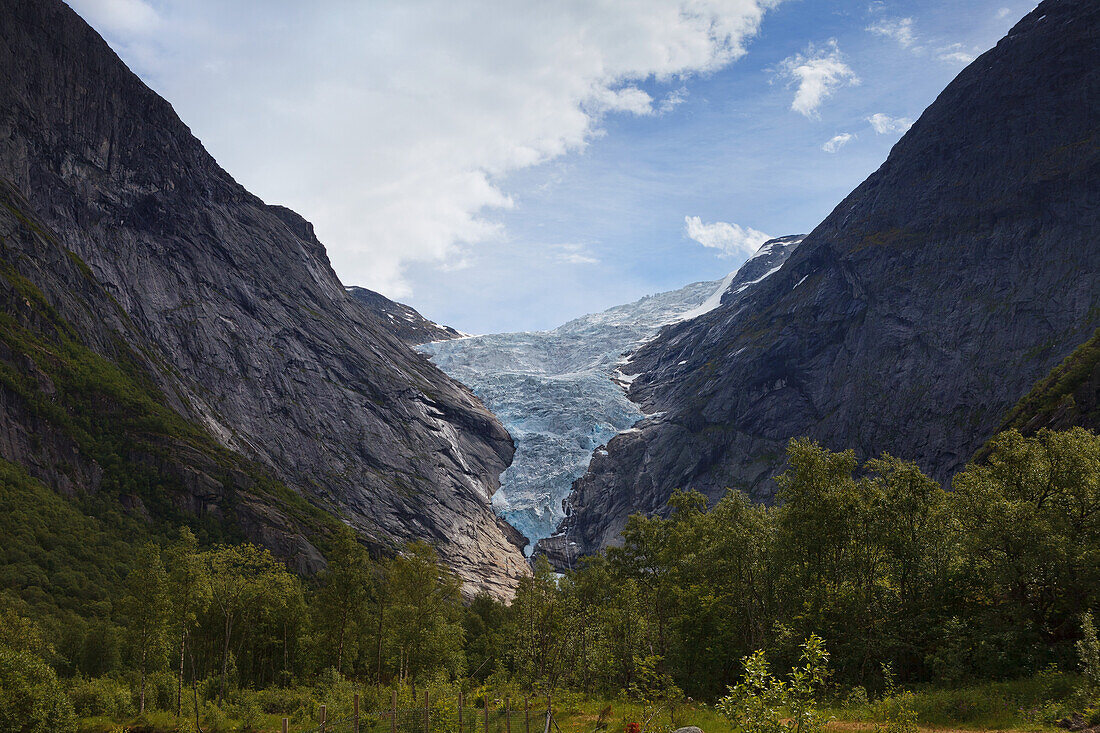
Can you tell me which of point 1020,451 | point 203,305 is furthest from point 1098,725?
point 203,305

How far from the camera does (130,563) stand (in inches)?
3329

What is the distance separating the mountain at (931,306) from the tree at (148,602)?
10516 cm

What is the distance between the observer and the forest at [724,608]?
92.2ft

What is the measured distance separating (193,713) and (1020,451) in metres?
46.1

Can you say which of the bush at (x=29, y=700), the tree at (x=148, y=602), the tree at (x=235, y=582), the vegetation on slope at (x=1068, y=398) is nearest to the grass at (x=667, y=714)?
the tree at (x=148, y=602)

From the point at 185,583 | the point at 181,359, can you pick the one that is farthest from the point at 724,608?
the point at 181,359

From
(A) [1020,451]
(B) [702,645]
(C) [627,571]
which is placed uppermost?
(A) [1020,451]

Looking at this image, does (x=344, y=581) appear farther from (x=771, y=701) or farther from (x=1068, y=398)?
(x=1068, y=398)

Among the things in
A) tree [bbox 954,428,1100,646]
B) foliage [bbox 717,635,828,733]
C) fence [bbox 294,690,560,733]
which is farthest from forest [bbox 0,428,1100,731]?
foliage [bbox 717,635,828,733]

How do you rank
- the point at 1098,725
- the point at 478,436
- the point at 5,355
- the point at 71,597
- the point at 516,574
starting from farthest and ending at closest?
the point at 478,436, the point at 516,574, the point at 5,355, the point at 71,597, the point at 1098,725

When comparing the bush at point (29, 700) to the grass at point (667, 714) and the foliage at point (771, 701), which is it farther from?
the foliage at point (771, 701)

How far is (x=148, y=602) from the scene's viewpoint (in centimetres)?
3759

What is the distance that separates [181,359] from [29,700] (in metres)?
116

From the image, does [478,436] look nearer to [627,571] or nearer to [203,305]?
[203,305]
